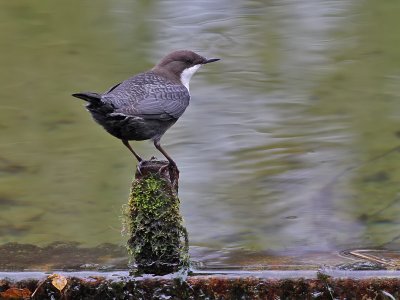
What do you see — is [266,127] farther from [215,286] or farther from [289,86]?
[215,286]

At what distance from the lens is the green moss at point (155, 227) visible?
4.17 meters

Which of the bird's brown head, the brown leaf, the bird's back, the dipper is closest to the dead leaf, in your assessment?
the brown leaf

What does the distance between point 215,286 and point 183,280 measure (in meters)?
0.16

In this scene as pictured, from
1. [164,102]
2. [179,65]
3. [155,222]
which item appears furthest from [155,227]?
[179,65]

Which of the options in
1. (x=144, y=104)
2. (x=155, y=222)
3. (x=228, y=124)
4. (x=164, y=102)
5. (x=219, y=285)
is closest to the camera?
(x=219, y=285)

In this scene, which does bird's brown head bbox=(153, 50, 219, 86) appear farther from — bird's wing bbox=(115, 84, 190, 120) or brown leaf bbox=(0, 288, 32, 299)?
brown leaf bbox=(0, 288, 32, 299)

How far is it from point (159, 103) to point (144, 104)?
0.11 m

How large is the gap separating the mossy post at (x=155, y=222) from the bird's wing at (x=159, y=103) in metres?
0.43

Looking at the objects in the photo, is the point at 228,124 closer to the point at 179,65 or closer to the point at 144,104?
the point at 179,65

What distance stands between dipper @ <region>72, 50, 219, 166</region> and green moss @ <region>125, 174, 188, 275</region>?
0.19 metres

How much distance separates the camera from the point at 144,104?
473 centimetres

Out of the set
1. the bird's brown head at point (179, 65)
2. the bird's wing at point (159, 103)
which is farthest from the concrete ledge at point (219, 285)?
the bird's brown head at point (179, 65)

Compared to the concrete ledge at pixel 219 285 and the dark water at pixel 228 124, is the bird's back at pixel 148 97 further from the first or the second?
the concrete ledge at pixel 219 285

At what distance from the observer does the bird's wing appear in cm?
461
